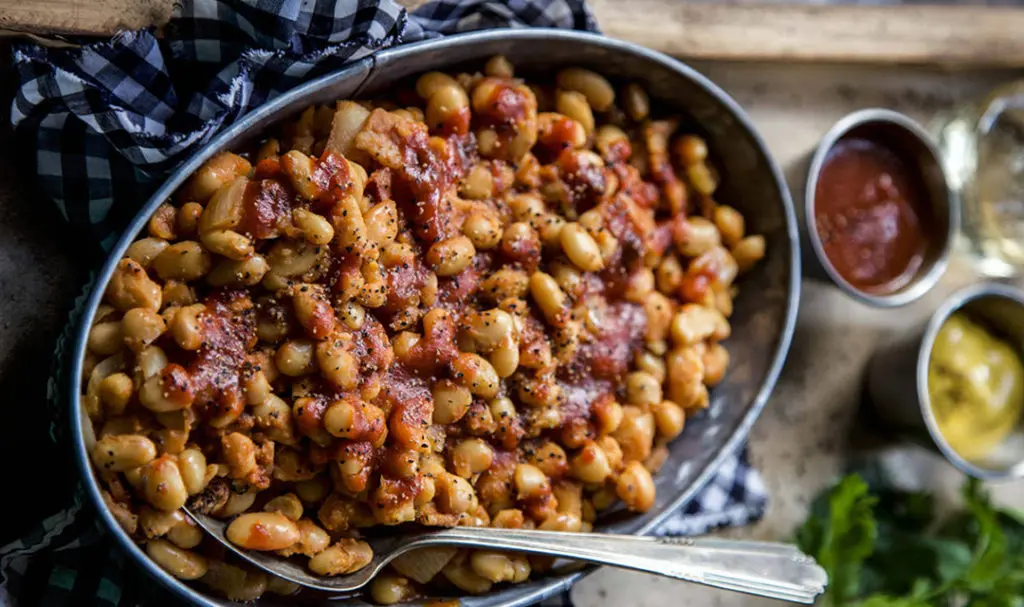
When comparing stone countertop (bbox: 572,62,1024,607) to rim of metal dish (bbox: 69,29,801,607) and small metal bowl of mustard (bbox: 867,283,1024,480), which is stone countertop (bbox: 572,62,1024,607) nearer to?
small metal bowl of mustard (bbox: 867,283,1024,480)

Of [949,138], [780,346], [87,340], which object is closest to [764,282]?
[780,346]

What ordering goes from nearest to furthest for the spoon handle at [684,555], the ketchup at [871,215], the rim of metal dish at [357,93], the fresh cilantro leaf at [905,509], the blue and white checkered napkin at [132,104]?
the rim of metal dish at [357,93] → the blue and white checkered napkin at [132,104] → the spoon handle at [684,555] → the ketchup at [871,215] → the fresh cilantro leaf at [905,509]

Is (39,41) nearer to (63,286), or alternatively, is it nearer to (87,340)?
(63,286)

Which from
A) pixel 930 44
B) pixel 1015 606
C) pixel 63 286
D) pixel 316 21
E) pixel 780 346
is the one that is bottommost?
pixel 1015 606

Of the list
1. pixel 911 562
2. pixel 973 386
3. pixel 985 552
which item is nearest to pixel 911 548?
pixel 911 562

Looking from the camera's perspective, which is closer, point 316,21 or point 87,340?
point 87,340

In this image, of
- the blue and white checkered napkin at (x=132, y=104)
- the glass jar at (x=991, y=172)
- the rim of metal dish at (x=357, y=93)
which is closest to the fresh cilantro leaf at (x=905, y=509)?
the glass jar at (x=991, y=172)

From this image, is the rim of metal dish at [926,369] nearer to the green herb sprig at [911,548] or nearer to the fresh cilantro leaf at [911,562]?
the green herb sprig at [911,548]
